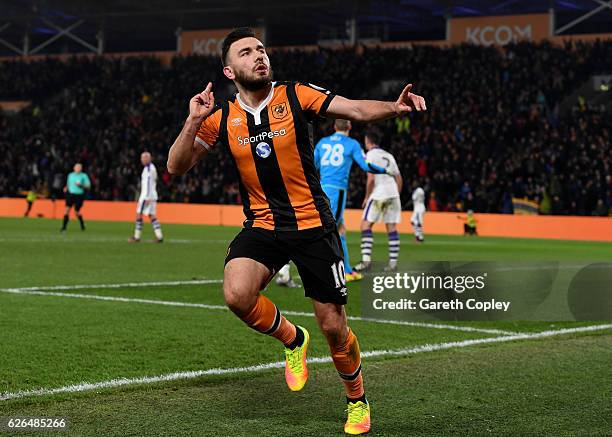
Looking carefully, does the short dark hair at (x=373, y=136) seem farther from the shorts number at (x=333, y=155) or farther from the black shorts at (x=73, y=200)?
the black shorts at (x=73, y=200)

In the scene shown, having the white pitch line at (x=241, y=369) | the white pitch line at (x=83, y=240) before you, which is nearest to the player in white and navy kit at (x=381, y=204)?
the white pitch line at (x=241, y=369)

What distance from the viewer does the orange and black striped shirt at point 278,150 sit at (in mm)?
5285

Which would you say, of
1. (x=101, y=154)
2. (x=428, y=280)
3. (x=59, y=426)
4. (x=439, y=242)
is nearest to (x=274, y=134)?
(x=59, y=426)

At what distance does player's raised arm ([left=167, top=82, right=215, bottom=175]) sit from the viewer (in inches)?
201

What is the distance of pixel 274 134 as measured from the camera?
5.27 m

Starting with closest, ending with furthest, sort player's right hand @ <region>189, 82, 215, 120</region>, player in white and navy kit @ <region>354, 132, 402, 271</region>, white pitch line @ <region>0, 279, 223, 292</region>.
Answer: player's right hand @ <region>189, 82, 215, 120</region> < white pitch line @ <region>0, 279, 223, 292</region> < player in white and navy kit @ <region>354, 132, 402, 271</region>

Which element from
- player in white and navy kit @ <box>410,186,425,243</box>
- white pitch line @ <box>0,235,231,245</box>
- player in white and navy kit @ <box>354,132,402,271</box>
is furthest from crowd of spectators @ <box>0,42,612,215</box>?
player in white and navy kit @ <box>354,132,402,271</box>

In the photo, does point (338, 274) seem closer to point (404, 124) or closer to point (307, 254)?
point (307, 254)

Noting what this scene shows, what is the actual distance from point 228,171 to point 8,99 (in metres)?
18.1

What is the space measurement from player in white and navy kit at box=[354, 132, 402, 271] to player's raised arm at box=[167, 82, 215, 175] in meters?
9.46

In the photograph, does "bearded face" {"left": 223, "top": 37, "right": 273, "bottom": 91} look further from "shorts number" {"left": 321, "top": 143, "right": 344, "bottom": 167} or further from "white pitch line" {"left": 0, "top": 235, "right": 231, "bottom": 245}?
"white pitch line" {"left": 0, "top": 235, "right": 231, "bottom": 245}

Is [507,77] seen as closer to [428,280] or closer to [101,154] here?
[101,154]

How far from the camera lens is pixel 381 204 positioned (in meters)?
15.8

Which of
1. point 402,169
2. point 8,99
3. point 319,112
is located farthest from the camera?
point 8,99
